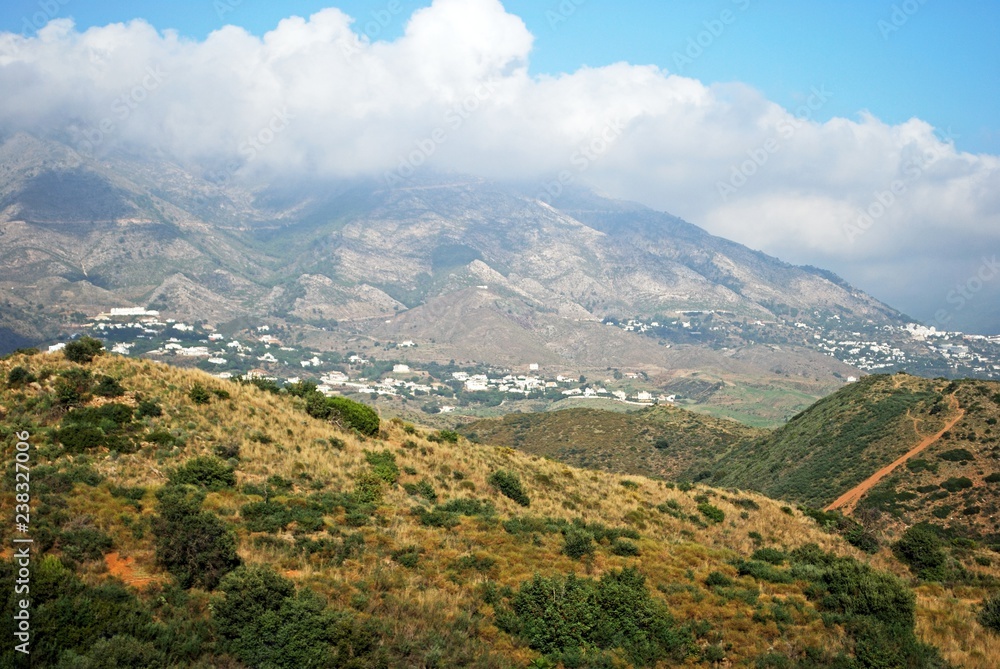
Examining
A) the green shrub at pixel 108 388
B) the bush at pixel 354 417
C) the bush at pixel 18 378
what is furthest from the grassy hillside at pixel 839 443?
the bush at pixel 18 378

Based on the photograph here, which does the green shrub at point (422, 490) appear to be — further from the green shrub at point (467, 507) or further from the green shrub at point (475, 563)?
the green shrub at point (475, 563)

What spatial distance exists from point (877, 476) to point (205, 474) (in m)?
54.2

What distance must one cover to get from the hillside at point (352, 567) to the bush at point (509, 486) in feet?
0.37

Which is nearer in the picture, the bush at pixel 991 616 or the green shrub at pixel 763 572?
the bush at pixel 991 616

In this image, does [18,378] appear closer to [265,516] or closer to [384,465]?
[265,516]

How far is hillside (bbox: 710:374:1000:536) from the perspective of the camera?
46.7 m

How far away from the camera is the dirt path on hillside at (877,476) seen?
51162 millimetres

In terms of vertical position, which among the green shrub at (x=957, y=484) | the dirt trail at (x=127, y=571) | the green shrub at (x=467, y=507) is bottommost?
the dirt trail at (x=127, y=571)

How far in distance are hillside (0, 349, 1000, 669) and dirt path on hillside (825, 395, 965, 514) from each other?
25.5m

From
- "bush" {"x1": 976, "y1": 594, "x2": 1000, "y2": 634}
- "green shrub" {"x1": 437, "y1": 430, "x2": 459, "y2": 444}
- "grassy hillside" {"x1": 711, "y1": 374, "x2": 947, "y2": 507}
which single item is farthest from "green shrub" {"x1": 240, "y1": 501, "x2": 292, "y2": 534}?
"grassy hillside" {"x1": 711, "y1": 374, "x2": 947, "y2": 507}

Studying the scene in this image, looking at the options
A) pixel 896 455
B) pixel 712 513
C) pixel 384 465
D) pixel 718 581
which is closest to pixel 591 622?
pixel 718 581

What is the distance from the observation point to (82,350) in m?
28.5

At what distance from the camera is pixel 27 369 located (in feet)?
87.0

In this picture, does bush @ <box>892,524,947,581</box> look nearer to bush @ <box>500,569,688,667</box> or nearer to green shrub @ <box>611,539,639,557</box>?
green shrub @ <box>611,539,639,557</box>
